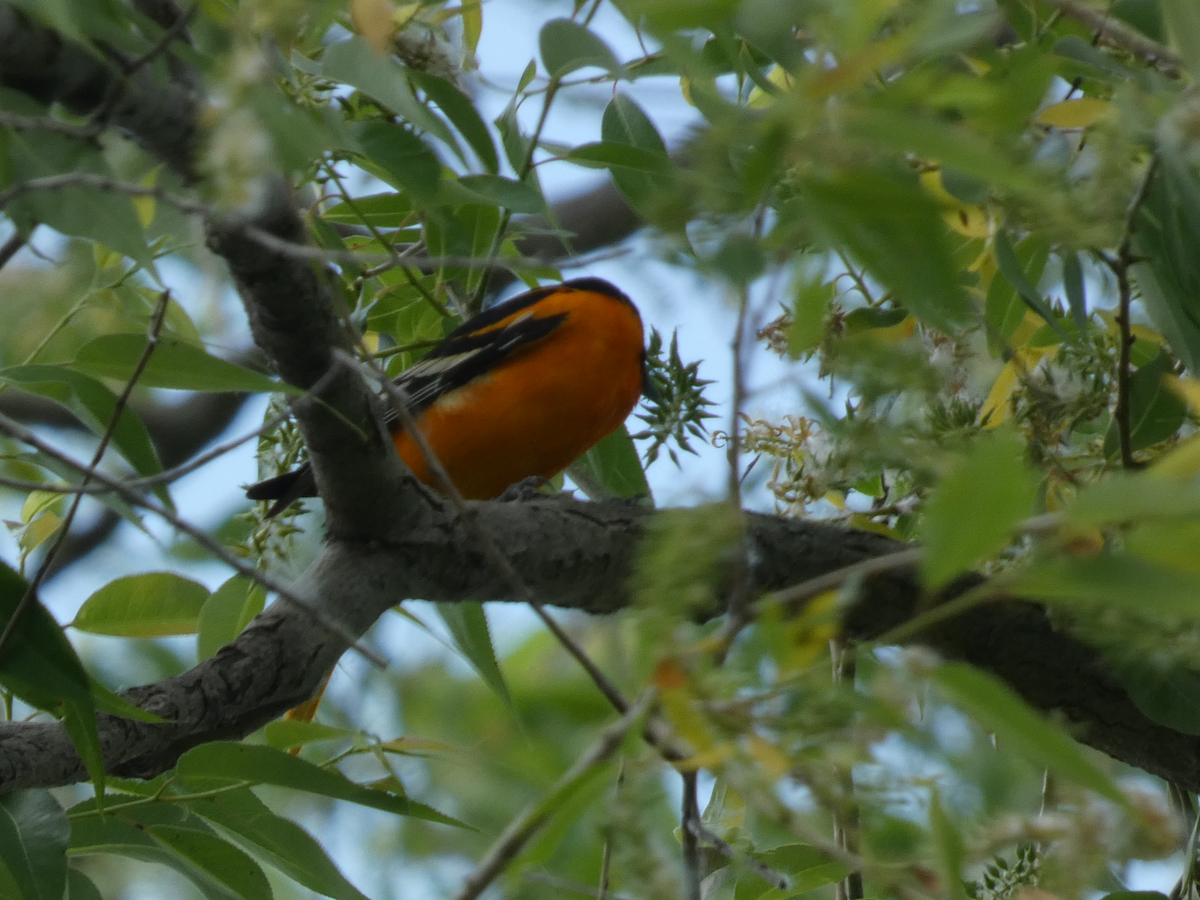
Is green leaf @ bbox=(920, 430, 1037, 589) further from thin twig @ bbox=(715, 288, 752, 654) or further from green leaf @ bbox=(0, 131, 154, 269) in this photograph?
green leaf @ bbox=(0, 131, 154, 269)

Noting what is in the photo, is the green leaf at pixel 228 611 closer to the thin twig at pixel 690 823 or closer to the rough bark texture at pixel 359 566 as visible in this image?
the rough bark texture at pixel 359 566

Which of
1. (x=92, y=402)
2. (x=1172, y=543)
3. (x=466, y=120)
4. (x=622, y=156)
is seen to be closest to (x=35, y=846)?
(x=92, y=402)

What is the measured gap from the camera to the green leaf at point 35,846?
1.56 metres

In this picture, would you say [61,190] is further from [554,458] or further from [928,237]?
[554,458]

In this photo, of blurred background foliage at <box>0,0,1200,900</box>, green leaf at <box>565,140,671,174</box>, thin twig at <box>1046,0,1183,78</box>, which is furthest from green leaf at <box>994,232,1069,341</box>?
green leaf at <box>565,140,671,174</box>

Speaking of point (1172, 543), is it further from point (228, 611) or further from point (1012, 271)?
point (228, 611)

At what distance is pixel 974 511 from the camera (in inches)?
29.5

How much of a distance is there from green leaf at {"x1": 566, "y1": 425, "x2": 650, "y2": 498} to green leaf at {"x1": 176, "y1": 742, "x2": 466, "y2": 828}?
3.69ft

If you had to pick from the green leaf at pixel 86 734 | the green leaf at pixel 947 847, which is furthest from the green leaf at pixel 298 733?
the green leaf at pixel 947 847

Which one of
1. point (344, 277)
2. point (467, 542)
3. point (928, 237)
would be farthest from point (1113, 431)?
point (344, 277)

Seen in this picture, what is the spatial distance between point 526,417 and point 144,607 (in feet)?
4.53

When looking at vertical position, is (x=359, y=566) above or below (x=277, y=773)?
above

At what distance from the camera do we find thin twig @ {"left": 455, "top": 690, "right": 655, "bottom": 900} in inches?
31.3

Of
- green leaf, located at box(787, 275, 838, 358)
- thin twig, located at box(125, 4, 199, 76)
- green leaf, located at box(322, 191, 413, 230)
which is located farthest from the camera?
green leaf, located at box(322, 191, 413, 230)
